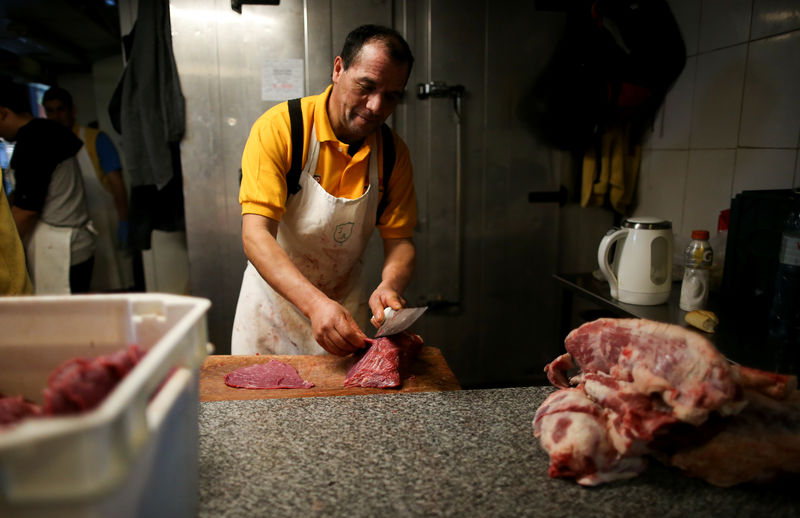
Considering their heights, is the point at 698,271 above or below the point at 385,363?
above

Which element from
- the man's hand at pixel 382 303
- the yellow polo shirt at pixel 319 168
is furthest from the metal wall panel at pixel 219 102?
the man's hand at pixel 382 303

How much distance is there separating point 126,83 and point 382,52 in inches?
74.7

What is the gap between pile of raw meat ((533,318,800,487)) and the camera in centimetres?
92

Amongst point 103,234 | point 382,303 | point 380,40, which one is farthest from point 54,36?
point 382,303

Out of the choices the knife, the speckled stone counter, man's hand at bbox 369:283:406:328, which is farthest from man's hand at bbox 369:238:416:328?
the speckled stone counter

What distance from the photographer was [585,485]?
0.93 meters

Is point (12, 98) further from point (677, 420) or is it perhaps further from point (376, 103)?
point (677, 420)

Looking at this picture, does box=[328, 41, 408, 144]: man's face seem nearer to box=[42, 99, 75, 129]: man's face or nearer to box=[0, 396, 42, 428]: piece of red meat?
box=[0, 396, 42, 428]: piece of red meat

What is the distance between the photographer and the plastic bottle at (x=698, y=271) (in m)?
2.00

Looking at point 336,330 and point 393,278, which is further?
point 393,278

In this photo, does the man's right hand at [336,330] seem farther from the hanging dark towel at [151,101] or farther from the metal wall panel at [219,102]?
the hanging dark towel at [151,101]

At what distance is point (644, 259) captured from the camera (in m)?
2.05

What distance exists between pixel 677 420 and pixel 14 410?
1082 mm

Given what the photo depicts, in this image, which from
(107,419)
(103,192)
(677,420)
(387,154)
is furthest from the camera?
(103,192)
